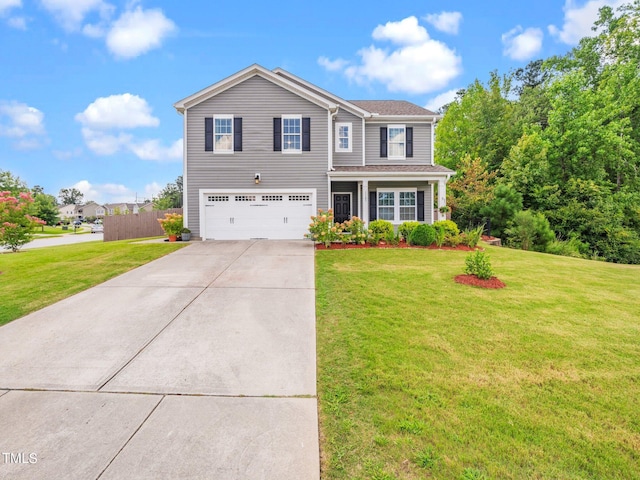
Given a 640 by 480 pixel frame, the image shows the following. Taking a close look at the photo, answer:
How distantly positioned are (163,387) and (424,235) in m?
10.5

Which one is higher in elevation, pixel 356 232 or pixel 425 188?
pixel 425 188

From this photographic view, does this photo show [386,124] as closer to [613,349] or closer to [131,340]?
[613,349]

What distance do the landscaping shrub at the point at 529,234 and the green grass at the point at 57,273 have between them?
15390 millimetres

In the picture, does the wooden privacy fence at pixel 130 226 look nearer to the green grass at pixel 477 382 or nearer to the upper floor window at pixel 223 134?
the upper floor window at pixel 223 134

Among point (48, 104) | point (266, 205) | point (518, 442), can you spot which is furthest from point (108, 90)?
point (518, 442)

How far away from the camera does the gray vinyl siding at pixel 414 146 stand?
1608 cm

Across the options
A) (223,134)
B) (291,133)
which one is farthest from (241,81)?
(291,133)

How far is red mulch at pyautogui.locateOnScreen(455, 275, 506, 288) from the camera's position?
721 centimetres

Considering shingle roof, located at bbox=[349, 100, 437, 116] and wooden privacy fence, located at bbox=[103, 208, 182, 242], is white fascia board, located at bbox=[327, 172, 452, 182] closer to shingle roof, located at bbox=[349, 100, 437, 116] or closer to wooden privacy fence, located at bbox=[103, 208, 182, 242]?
shingle roof, located at bbox=[349, 100, 437, 116]

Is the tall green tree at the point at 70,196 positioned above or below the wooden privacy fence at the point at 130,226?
above

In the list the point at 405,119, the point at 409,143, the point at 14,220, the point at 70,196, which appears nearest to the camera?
the point at 14,220

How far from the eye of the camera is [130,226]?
20875mm

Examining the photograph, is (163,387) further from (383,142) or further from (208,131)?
(383,142)

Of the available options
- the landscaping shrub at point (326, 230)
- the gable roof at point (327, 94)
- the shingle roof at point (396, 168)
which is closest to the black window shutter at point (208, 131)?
the gable roof at point (327, 94)
